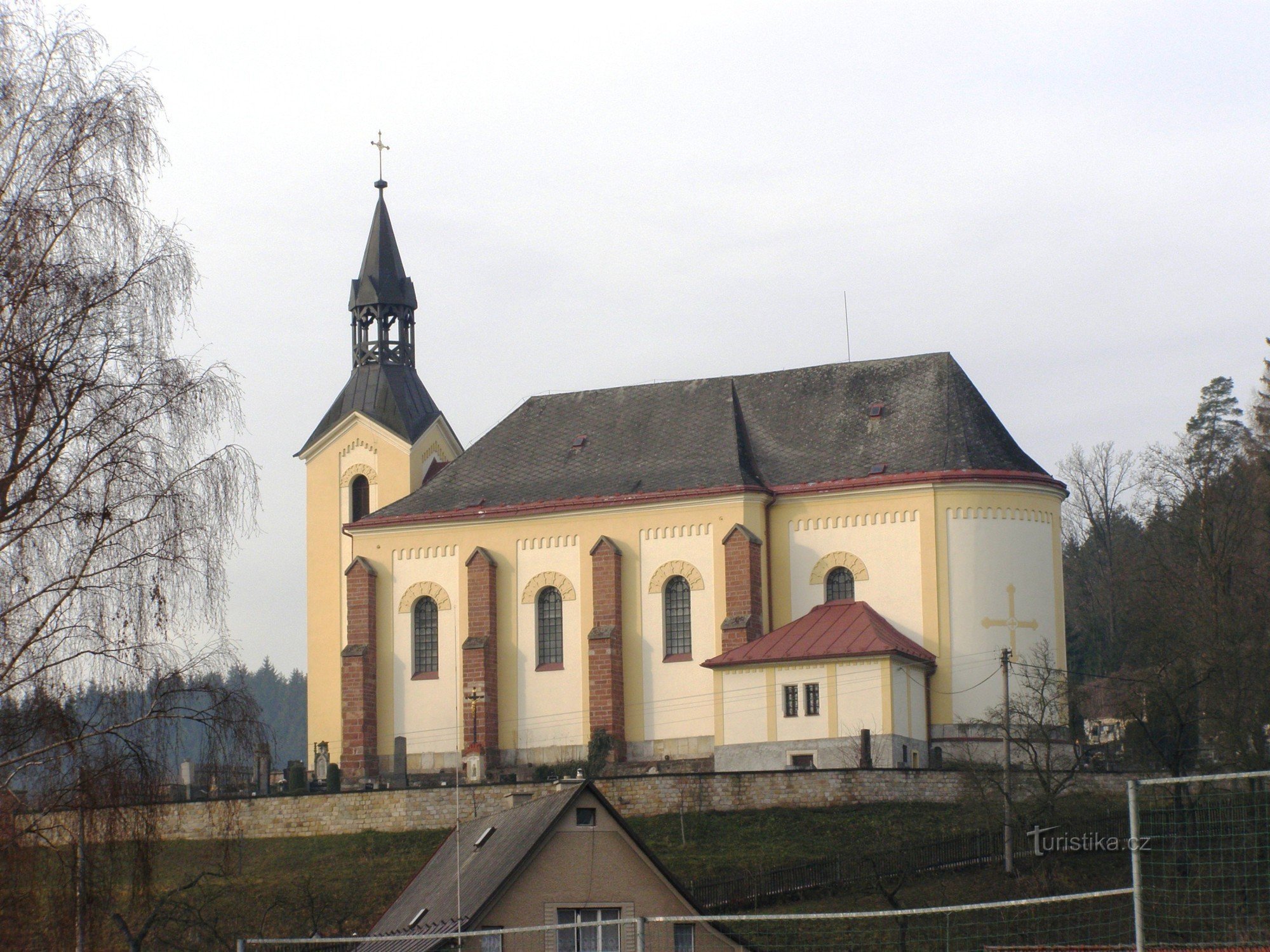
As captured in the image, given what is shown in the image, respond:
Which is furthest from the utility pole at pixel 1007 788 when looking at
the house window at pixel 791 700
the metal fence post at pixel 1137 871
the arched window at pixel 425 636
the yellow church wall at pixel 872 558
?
the metal fence post at pixel 1137 871

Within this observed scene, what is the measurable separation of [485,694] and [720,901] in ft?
59.8

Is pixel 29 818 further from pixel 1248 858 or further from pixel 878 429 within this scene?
pixel 878 429

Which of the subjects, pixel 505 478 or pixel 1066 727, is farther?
pixel 505 478

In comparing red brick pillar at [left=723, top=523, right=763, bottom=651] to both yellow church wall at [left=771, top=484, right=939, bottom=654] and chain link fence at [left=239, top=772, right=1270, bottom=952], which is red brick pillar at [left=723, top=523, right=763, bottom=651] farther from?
chain link fence at [left=239, top=772, right=1270, bottom=952]

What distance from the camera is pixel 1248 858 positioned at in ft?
120

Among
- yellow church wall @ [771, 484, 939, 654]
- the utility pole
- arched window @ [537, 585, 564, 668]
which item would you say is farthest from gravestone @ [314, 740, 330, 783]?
the utility pole

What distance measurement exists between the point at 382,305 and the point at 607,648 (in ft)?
52.5

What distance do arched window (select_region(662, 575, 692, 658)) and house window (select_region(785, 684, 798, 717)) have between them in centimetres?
488

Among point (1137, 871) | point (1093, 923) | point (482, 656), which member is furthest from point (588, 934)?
point (482, 656)

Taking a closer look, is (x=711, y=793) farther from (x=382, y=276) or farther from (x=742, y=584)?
(x=382, y=276)

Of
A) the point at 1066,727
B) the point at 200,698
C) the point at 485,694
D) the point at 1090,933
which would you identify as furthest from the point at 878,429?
the point at 200,698

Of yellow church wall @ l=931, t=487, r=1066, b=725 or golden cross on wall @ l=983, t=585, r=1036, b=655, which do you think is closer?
yellow church wall @ l=931, t=487, r=1066, b=725

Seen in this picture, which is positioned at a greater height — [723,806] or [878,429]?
[878,429]

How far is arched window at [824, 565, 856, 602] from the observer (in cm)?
5378
